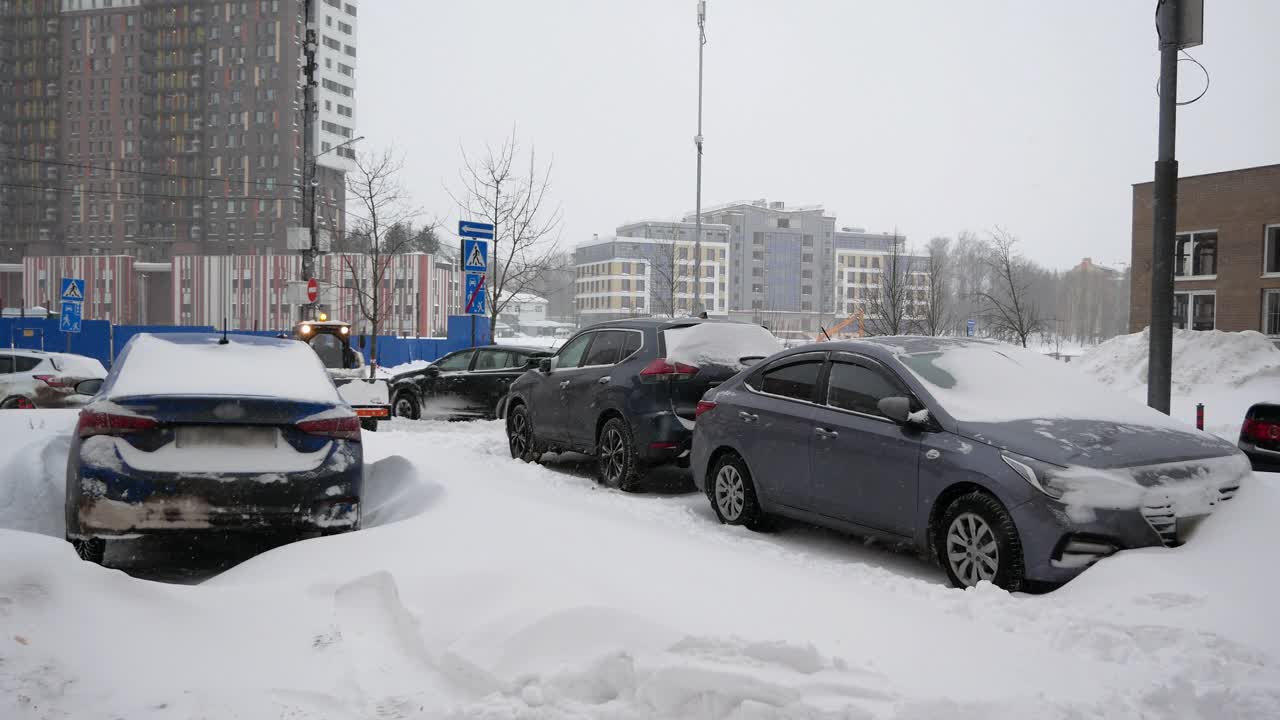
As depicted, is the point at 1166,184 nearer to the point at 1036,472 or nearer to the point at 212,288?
the point at 1036,472

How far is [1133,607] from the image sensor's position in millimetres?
4578

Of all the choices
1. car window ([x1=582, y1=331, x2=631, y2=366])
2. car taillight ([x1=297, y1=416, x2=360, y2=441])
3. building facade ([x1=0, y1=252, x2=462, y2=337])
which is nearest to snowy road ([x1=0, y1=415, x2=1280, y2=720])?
car taillight ([x1=297, y1=416, x2=360, y2=441])

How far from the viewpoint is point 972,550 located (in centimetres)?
550

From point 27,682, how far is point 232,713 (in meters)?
0.75

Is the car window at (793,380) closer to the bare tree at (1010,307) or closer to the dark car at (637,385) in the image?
the dark car at (637,385)

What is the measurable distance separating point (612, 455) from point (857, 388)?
358cm

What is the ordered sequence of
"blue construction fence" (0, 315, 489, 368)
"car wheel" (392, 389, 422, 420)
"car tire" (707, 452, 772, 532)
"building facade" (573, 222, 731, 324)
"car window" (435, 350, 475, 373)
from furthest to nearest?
"building facade" (573, 222, 731, 324)
"blue construction fence" (0, 315, 489, 368)
"car wheel" (392, 389, 422, 420)
"car window" (435, 350, 475, 373)
"car tire" (707, 452, 772, 532)

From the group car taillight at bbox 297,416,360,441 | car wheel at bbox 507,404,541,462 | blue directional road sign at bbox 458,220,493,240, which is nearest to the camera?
car taillight at bbox 297,416,360,441

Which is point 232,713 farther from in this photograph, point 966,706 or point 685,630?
point 966,706

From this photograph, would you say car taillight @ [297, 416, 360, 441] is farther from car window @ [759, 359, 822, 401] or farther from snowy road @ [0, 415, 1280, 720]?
car window @ [759, 359, 822, 401]

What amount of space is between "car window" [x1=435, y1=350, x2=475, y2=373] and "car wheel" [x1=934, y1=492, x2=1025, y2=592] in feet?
38.0

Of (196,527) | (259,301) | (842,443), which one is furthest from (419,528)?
(259,301)

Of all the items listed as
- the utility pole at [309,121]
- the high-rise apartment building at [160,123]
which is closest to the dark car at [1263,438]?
the utility pole at [309,121]

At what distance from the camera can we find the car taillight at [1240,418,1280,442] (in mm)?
7312
